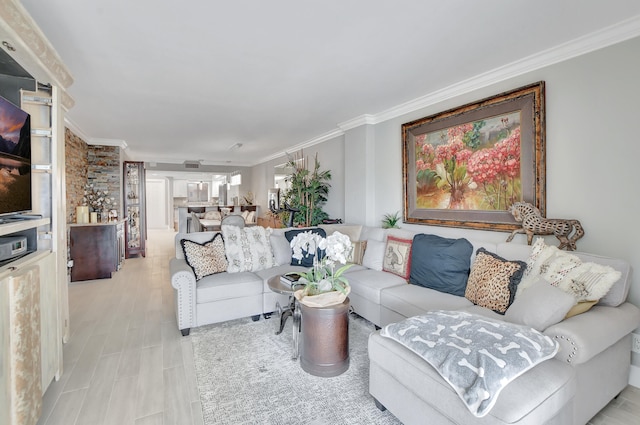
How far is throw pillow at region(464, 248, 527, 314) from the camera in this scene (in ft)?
7.50

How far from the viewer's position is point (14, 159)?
1854mm

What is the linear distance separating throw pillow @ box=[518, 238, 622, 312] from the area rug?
139cm

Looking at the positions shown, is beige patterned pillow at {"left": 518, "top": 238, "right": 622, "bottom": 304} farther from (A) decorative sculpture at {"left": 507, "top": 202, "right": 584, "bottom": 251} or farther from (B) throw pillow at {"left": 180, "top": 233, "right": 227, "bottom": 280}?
(B) throw pillow at {"left": 180, "top": 233, "right": 227, "bottom": 280}

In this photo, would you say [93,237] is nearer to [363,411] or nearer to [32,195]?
[32,195]

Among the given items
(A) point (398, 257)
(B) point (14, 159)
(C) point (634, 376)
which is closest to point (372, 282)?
(A) point (398, 257)

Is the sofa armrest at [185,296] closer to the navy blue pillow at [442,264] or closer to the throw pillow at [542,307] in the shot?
the navy blue pillow at [442,264]

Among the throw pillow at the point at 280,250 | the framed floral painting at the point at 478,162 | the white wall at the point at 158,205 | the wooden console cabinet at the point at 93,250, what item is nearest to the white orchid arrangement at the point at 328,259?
the throw pillow at the point at 280,250

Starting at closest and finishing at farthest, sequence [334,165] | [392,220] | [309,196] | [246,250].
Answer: [246,250]
[392,220]
[334,165]
[309,196]

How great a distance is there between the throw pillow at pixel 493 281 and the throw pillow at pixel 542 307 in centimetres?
40

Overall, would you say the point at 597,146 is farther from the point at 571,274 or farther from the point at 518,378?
the point at 518,378

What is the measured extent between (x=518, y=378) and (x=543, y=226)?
1.79 meters

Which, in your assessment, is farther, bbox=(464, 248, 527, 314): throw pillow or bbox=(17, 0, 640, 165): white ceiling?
bbox=(464, 248, 527, 314): throw pillow

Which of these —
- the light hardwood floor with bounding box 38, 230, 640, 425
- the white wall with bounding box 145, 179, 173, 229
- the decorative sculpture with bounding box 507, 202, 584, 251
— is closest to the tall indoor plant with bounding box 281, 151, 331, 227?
the light hardwood floor with bounding box 38, 230, 640, 425

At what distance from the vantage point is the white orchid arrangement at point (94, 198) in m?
6.18
